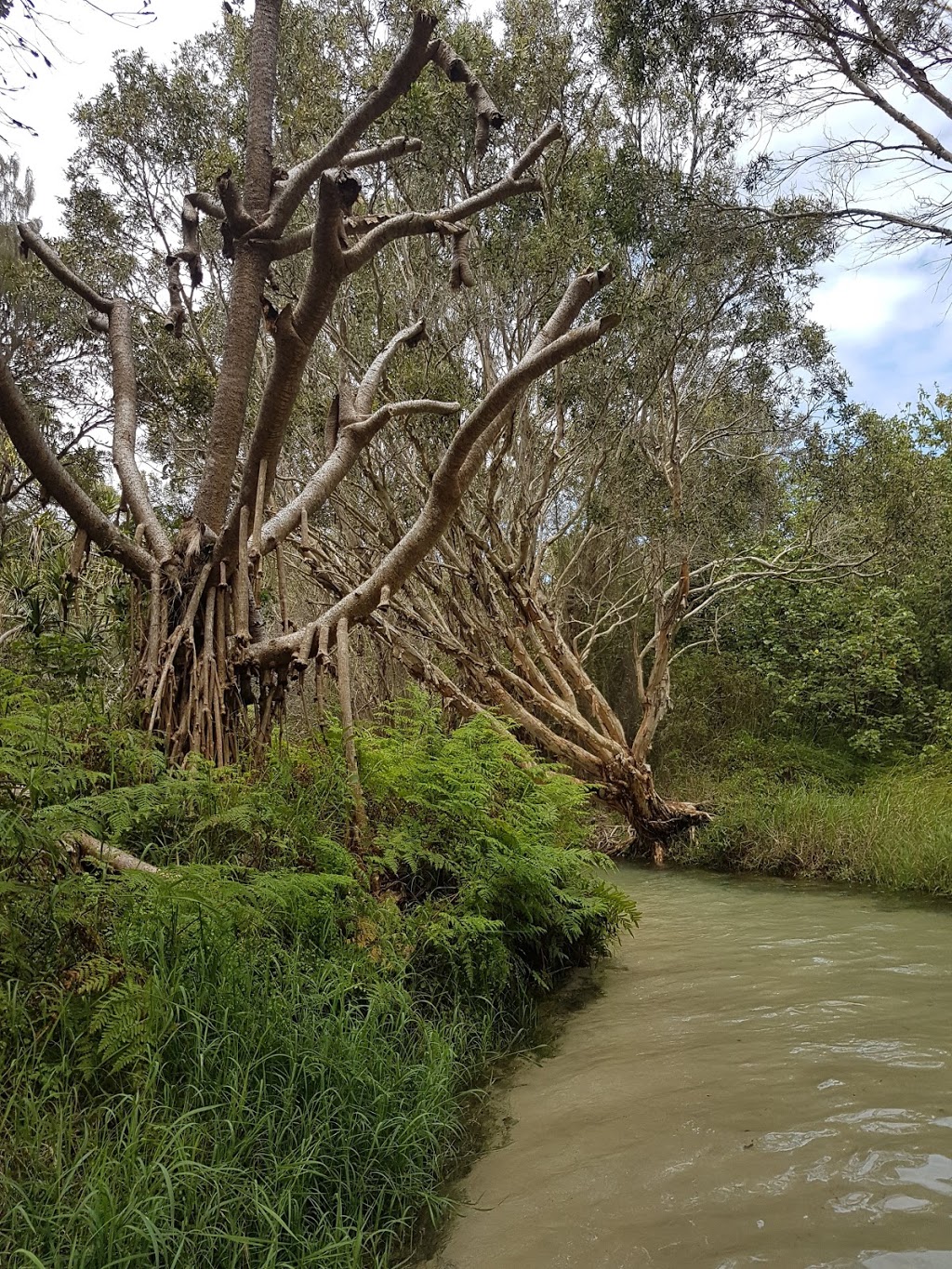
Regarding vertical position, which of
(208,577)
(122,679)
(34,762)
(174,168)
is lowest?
(34,762)

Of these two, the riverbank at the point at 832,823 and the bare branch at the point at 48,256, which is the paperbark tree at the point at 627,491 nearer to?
the riverbank at the point at 832,823

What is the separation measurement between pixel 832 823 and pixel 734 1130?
7.26m

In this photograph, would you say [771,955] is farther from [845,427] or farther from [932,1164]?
[845,427]

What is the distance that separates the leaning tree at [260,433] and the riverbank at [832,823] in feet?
19.8

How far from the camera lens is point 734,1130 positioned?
287 centimetres

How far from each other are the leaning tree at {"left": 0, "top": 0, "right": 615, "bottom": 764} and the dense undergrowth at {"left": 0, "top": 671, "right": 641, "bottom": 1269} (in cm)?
63

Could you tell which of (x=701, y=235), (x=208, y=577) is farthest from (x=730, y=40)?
(x=208, y=577)

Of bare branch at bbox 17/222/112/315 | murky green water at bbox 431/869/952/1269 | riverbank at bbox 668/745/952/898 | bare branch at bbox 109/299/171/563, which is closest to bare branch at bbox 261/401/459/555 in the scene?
bare branch at bbox 109/299/171/563

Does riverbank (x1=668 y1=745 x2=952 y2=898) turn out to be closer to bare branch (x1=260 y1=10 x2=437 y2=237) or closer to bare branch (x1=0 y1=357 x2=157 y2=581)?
bare branch (x1=0 y1=357 x2=157 y2=581)

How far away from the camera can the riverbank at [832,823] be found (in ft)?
26.4

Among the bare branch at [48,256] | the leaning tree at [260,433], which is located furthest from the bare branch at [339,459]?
the bare branch at [48,256]

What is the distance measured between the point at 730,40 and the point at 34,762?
956 cm

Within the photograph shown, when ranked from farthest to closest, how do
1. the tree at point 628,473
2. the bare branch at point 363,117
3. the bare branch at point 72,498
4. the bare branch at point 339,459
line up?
the tree at point 628,473
the bare branch at point 339,459
the bare branch at point 72,498
the bare branch at point 363,117

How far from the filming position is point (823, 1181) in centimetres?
247
